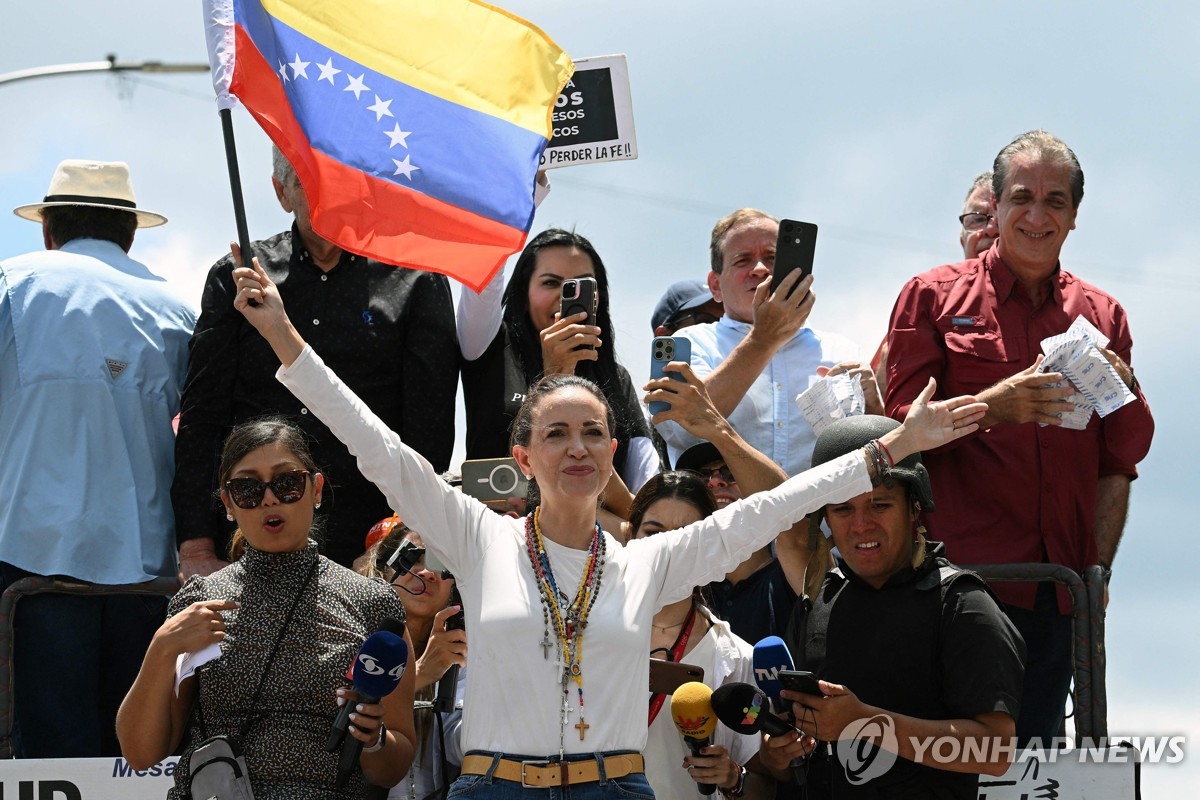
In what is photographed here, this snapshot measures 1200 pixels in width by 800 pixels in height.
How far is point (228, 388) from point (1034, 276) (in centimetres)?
361

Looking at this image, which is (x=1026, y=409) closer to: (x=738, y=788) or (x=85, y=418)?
(x=738, y=788)

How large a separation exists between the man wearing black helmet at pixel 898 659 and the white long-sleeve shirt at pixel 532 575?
42cm

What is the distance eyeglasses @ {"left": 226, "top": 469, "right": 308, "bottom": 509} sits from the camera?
224 inches

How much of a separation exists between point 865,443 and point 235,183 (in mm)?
2482

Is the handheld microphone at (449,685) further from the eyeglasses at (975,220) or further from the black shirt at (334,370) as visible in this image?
the eyeglasses at (975,220)

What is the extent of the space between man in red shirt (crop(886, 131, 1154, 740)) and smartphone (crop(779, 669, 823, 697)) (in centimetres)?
165

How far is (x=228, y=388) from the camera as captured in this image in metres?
7.02

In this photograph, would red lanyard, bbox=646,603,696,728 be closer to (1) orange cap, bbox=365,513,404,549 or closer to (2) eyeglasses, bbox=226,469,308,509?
(1) orange cap, bbox=365,513,404,549

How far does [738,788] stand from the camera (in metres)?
5.64

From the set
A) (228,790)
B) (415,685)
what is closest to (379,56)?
(415,685)

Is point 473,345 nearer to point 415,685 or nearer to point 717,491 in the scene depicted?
point 717,491

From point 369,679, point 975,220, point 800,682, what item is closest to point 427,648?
point 369,679

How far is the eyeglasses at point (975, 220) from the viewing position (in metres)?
9.19

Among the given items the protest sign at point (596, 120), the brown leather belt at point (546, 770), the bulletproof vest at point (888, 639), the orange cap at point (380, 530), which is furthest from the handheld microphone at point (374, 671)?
the protest sign at point (596, 120)
